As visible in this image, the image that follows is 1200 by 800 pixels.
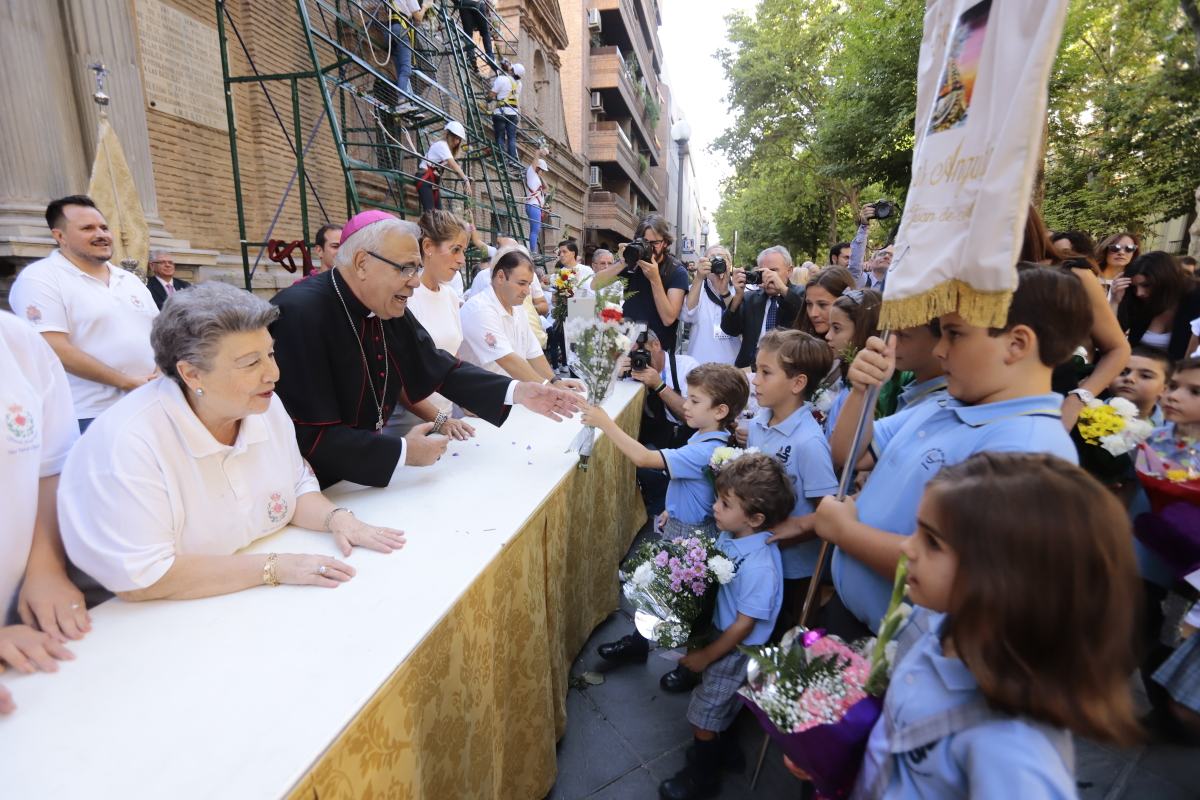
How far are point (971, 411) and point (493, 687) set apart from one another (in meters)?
1.52

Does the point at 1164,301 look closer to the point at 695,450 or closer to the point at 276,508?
the point at 695,450

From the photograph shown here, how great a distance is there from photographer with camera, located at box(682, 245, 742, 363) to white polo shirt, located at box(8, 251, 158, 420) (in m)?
3.65

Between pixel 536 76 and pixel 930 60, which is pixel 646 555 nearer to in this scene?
pixel 930 60

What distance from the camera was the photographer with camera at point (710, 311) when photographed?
493cm

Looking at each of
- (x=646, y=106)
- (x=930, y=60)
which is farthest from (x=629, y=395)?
(x=646, y=106)

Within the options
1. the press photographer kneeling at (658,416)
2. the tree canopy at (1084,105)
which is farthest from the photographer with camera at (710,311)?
the tree canopy at (1084,105)

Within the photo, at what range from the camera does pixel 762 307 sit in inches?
188

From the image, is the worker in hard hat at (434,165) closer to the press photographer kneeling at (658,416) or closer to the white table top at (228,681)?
the press photographer kneeling at (658,416)

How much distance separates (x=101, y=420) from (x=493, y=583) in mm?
1057

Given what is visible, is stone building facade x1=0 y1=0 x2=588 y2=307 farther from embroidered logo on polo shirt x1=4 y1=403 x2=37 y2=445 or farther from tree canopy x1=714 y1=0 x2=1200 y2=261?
tree canopy x1=714 y1=0 x2=1200 y2=261

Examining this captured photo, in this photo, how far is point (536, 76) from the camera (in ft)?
54.3

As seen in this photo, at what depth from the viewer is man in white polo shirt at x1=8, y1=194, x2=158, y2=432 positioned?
9.69ft

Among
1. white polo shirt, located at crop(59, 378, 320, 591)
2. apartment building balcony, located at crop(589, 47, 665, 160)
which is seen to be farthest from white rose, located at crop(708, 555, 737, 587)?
apartment building balcony, located at crop(589, 47, 665, 160)

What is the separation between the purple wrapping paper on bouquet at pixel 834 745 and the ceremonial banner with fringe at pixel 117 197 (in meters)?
5.44
